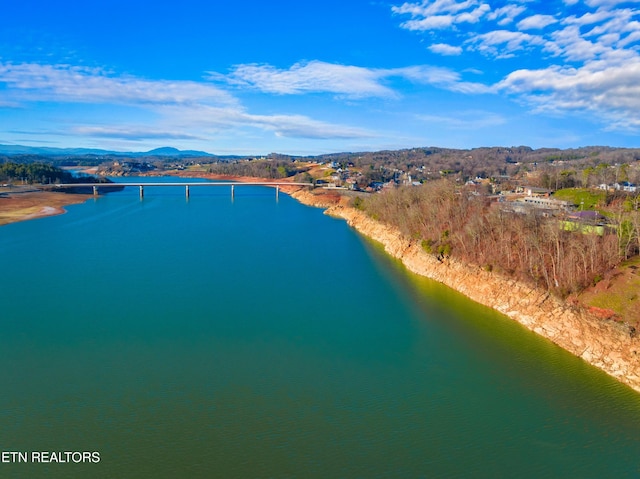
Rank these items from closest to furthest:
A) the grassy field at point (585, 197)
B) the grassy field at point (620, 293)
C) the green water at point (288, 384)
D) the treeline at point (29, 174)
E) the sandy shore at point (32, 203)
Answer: the green water at point (288, 384) → the grassy field at point (620, 293) → the grassy field at point (585, 197) → the sandy shore at point (32, 203) → the treeline at point (29, 174)

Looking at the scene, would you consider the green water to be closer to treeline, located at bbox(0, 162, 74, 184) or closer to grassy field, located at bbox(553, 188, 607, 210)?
grassy field, located at bbox(553, 188, 607, 210)

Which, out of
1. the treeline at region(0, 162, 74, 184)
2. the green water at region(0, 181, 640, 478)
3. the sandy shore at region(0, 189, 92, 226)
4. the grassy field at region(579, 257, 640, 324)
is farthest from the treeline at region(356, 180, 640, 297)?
the treeline at region(0, 162, 74, 184)

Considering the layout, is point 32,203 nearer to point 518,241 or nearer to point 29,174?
point 29,174

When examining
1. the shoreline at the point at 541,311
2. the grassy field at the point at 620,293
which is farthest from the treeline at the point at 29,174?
the grassy field at the point at 620,293

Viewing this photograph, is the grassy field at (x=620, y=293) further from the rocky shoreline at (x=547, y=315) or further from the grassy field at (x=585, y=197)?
the grassy field at (x=585, y=197)

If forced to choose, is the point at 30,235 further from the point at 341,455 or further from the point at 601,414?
the point at 601,414

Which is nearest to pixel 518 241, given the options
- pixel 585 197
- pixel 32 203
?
pixel 585 197
